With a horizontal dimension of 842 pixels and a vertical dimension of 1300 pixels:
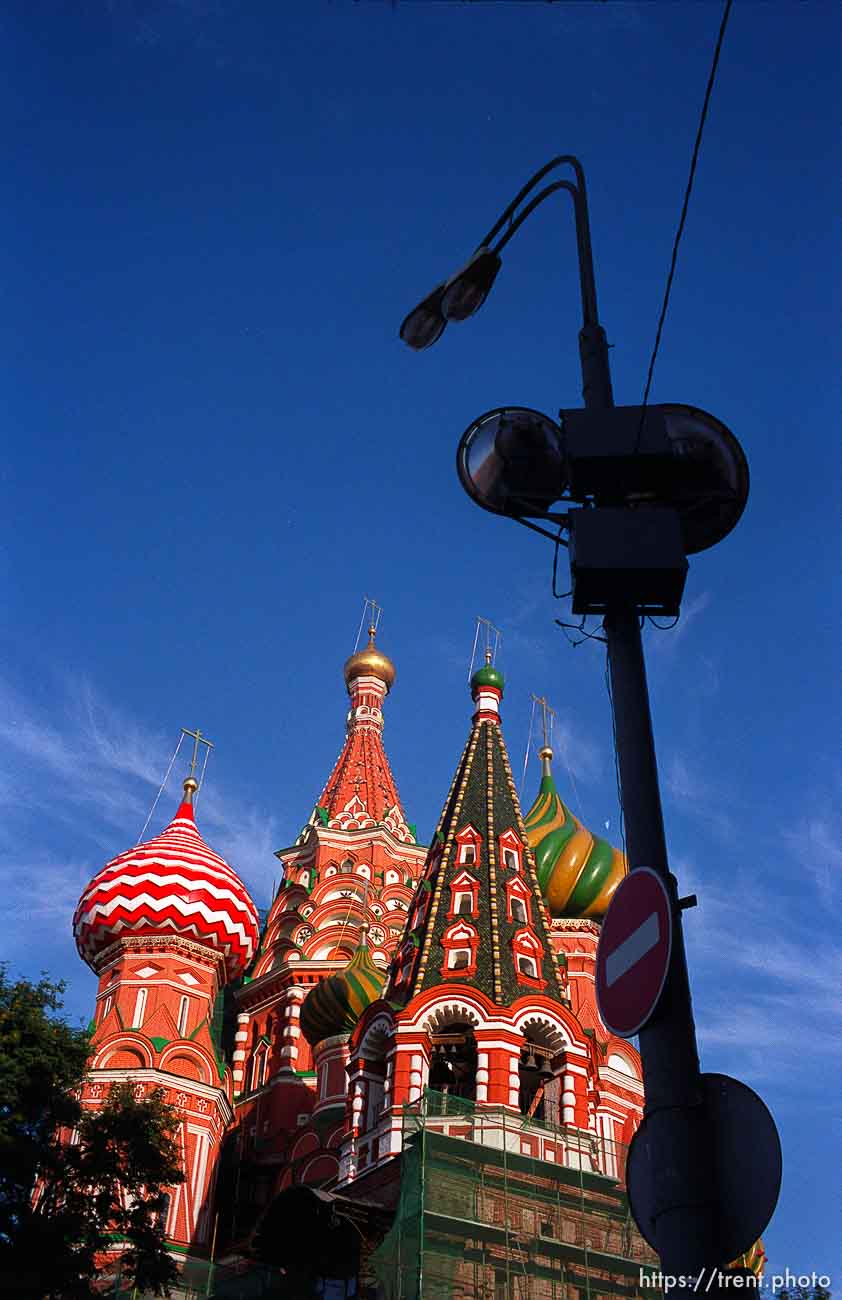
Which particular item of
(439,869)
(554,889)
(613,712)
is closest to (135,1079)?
(439,869)

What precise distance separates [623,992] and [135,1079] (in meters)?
26.0

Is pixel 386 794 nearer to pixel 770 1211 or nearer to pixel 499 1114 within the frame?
pixel 499 1114

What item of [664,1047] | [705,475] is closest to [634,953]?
[664,1047]

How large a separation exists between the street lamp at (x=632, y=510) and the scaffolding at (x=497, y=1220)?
14.3 m

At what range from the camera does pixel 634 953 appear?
170 inches

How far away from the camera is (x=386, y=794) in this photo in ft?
130

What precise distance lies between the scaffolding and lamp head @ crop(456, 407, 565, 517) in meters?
14.2

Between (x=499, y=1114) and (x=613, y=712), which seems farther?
(x=499, y=1114)

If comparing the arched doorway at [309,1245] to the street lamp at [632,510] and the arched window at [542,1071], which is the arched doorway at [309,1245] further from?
the street lamp at [632,510]

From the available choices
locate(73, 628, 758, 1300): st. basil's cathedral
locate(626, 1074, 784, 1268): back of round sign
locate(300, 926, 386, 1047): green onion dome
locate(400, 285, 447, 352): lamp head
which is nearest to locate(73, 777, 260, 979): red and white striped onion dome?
locate(73, 628, 758, 1300): st. basil's cathedral

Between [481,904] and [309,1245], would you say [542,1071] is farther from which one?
[309,1245]

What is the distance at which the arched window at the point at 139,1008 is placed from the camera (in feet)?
97.5

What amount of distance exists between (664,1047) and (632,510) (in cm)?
205

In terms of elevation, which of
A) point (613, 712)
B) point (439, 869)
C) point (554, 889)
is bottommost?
point (613, 712)
